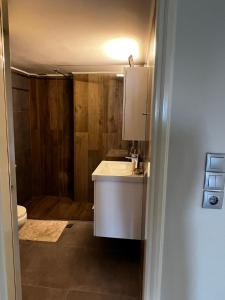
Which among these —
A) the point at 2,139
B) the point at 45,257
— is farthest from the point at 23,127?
the point at 2,139

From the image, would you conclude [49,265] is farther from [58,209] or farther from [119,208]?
[58,209]

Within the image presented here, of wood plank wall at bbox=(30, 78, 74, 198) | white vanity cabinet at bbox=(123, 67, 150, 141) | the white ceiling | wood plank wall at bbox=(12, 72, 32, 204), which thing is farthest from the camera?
wood plank wall at bbox=(30, 78, 74, 198)

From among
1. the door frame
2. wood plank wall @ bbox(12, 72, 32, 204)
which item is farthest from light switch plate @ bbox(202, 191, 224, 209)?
wood plank wall @ bbox(12, 72, 32, 204)

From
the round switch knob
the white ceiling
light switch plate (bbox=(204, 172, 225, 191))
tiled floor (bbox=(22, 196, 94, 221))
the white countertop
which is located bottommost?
tiled floor (bbox=(22, 196, 94, 221))

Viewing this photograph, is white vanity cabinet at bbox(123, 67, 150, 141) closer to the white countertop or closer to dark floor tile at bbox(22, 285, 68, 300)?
the white countertop

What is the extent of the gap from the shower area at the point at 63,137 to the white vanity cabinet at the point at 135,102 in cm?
104

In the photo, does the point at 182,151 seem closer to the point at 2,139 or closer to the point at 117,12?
the point at 2,139

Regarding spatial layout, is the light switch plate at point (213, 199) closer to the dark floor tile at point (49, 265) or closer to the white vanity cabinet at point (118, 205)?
the white vanity cabinet at point (118, 205)

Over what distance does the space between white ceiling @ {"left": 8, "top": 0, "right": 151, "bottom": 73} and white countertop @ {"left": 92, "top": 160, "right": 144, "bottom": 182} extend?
123 centimetres

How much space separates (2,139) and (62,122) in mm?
2764

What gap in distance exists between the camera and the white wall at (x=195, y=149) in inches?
31.7

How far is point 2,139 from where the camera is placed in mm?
1370

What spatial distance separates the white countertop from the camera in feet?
7.18

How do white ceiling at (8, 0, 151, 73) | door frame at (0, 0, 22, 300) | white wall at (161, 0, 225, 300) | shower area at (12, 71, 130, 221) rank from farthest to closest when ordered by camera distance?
shower area at (12, 71, 130, 221) → white ceiling at (8, 0, 151, 73) → door frame at (0, 0, 22, 300) → white wall at (161, 0, 225, 300)
